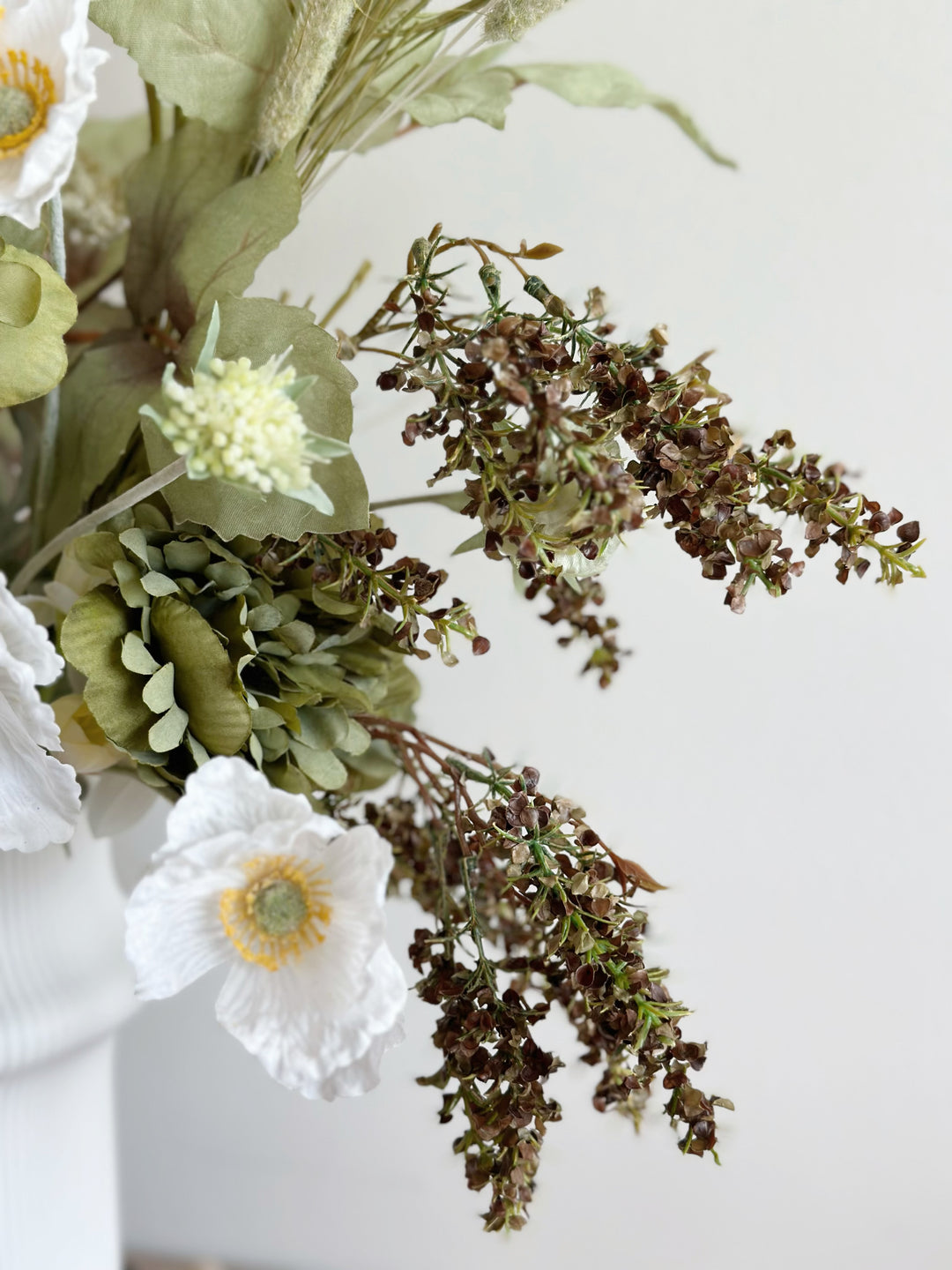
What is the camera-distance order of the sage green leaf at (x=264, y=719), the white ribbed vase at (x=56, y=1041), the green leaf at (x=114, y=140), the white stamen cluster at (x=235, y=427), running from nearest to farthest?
the white stamen cluster at (x=235, y=427)
the sage green leaf at (x=264, y=719)
the white ribbed vase at (x=56, y=1041)
the green leaf at (x=114, y=140)

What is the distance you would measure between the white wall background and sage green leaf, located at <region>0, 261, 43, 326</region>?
0.29 meters

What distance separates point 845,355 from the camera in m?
0.60

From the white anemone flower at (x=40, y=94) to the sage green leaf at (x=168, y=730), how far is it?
16 centimetres

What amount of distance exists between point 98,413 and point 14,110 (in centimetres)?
13

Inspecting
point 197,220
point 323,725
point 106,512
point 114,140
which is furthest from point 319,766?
point 114,140

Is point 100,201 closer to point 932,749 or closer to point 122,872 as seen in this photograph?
point 122,872

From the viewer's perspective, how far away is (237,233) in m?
0.43

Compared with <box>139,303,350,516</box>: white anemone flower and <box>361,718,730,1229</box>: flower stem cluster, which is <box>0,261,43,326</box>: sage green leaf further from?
<box>361,718,730,1229</box>: flower stem cluster

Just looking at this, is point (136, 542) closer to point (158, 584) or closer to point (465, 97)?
point (158, 584)

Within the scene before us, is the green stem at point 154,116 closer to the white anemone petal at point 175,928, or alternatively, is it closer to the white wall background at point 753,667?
the white wall background at point 753,667

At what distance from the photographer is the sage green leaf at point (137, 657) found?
38cm

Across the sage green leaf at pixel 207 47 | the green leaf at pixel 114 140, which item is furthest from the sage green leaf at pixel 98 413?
the green leaf at pixel 114 140

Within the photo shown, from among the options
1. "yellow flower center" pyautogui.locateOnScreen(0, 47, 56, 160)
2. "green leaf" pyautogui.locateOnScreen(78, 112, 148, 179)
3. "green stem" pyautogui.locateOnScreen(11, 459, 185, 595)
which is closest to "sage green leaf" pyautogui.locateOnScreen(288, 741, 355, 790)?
"green stem" pyautogui.locateOnScreen(11, 459, 185, 595)

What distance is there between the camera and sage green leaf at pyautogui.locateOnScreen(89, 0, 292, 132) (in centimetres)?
41
